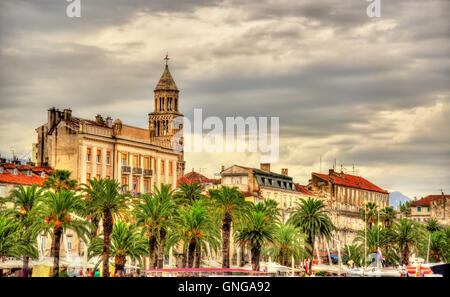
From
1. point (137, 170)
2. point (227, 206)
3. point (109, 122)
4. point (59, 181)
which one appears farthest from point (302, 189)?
point (59, 181)

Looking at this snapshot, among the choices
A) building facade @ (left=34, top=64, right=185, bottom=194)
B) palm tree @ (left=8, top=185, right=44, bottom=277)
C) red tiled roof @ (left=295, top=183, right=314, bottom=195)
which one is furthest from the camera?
red tiled roof @ (left=295, top=183, right=314, bottom=195)

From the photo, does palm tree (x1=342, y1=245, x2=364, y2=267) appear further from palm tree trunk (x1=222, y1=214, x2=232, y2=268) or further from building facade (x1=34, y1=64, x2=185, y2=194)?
palm tree trunk (x1=222, y1=214, x2=232, y2=268)

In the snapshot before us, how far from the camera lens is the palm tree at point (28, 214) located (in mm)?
96012

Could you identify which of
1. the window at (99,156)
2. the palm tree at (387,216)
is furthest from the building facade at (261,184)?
the window at (99,156)

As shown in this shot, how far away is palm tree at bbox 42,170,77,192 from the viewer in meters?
113

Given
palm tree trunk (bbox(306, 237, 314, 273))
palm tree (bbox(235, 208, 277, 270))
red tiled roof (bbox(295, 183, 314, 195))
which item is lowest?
palm tree trunk (bbox(306, 237, 314, 273))

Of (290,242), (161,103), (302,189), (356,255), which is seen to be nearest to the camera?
(290,242)

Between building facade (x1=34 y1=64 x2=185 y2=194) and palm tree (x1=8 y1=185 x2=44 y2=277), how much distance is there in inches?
903

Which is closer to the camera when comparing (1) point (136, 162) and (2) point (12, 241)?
(2) point (12, 241)

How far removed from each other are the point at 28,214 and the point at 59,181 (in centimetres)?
1455

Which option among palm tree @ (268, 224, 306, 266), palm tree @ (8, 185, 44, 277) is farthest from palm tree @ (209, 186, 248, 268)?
palm tree @ (8, 185, 44, 277)

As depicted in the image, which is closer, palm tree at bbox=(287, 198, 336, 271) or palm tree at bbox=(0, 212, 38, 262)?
palm tree at bbox=(0, 212, 38, 262)

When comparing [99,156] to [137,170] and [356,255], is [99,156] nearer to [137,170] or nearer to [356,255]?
[137,170]

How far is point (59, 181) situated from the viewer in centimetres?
11369
